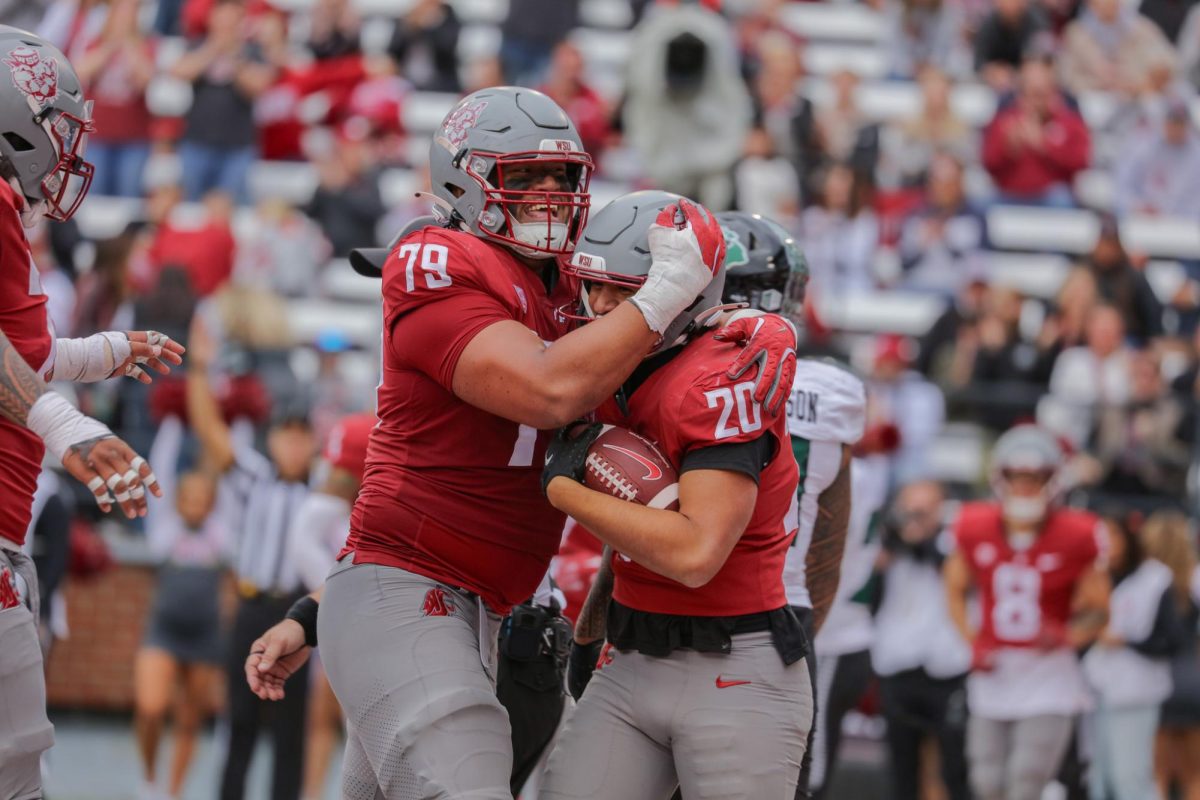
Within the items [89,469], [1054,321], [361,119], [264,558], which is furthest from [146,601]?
[89,469]

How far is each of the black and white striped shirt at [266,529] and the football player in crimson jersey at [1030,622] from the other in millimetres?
3220

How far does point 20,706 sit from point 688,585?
1522 millimetres

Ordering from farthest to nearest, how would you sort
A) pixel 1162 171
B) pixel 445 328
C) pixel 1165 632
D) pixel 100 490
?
1. pixel 1162 171
2. pixel 1165 632
3. pixel 445 328
4. pixel 100 490

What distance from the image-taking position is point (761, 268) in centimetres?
495

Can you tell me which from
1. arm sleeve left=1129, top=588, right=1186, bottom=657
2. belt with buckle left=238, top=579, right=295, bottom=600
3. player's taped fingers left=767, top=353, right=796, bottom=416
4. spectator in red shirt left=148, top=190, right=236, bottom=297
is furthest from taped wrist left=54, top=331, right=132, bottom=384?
spectator in red shirt left=148, top=190, right=236, bottom=297

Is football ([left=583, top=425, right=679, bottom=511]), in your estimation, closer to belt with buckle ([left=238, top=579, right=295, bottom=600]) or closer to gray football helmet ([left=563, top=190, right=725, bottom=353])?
gray football helmet ([left=563, top=190, right=725, bottom=353])

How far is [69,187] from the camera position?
4.30 meters

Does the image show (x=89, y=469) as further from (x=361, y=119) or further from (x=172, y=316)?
(x=361, y=119)

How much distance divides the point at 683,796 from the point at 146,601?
7499 millimetres

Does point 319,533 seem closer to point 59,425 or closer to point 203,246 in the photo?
point 59,425

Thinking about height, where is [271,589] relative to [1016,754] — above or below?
above

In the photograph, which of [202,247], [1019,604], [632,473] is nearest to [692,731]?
[632,473]

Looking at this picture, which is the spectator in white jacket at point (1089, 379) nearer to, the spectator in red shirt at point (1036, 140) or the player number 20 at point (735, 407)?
the spectator in red shirt at point (1036, 140)

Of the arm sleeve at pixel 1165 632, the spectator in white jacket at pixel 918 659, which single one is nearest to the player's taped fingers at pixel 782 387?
the spectator in white jacket at pixel 918 659
